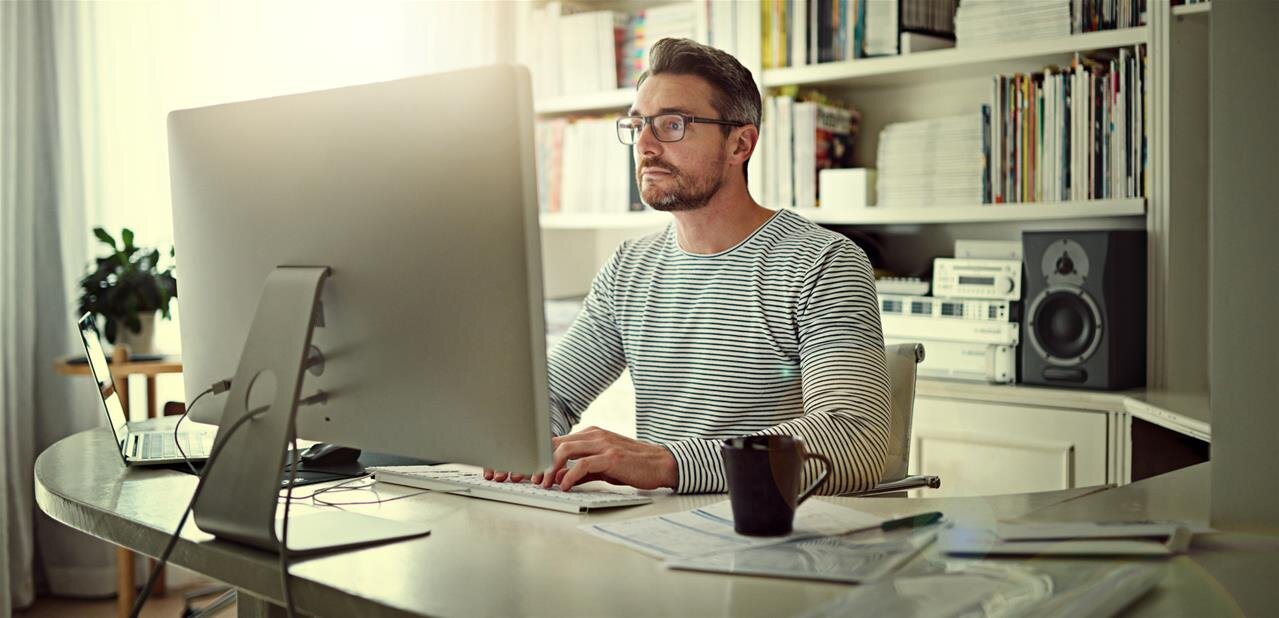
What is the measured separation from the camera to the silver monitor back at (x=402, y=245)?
102cm

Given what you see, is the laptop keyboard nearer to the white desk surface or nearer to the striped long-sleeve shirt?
the striped long-sleeve shirt

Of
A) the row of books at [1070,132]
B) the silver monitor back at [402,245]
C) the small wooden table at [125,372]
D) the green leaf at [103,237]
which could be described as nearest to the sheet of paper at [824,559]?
the silver monitor back at [402,245]

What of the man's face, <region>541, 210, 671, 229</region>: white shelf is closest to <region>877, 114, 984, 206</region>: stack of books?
<region>541, 210, 671, 229</region>: white shelf

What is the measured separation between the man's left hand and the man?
310 millimetres

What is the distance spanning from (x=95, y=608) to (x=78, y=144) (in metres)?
1.32

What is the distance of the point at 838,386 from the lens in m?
1.59

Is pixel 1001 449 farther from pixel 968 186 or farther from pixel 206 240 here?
pixel 206 240

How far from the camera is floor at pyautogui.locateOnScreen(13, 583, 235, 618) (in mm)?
3180

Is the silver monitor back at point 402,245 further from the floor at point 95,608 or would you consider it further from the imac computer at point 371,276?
the floor at point 95,608

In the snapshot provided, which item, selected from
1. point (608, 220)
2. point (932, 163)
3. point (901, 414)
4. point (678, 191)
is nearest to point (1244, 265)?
point (901, 414)

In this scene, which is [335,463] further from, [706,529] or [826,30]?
[826,30]

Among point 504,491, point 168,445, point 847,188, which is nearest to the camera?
point 504,491

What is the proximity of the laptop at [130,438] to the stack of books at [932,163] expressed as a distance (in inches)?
76.0

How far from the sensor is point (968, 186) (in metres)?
2.91
